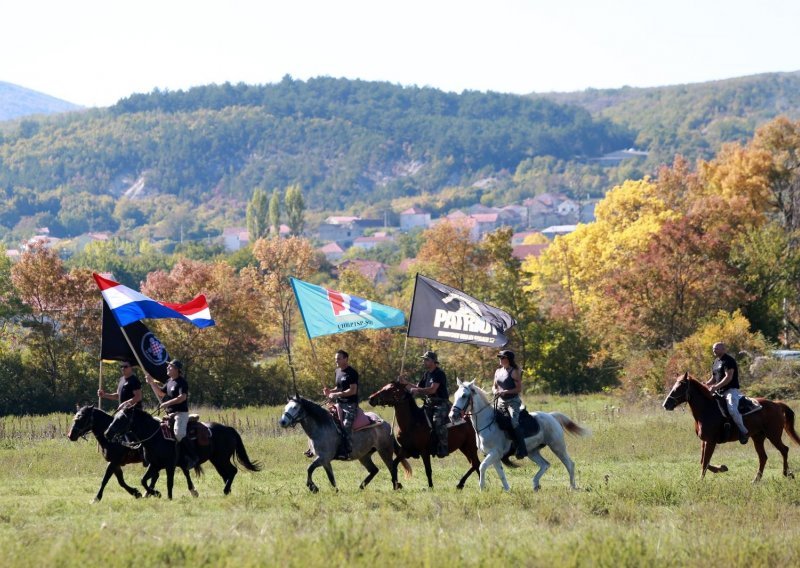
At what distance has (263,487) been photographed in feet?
80.2

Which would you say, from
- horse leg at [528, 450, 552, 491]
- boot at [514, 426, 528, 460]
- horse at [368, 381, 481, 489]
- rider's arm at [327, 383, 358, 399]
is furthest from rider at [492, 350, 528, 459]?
rider's arm at [327, 383, 358, 399]

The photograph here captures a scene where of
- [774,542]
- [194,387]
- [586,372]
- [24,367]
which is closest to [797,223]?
[586,372]

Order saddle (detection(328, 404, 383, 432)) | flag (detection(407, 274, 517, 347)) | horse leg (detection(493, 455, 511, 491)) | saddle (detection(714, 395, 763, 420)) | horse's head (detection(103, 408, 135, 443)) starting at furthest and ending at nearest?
flag (detection(407, 274, 517, 347)), saddle (detection(714, 395, 763, 420)), saddle (detection(328, 404, 383, 432)), horse leg (detection(493, 455, 511, 491)), horse's head (detection(103, 408, 135, 443))

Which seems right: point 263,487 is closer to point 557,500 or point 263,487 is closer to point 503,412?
point 503,412

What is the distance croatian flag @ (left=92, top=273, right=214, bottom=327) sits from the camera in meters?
24.8

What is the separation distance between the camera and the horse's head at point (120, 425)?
838 inches

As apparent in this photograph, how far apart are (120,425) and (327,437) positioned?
3.64m

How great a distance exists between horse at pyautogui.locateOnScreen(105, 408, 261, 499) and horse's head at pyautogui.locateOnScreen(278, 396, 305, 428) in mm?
1631

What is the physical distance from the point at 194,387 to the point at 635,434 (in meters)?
32.2

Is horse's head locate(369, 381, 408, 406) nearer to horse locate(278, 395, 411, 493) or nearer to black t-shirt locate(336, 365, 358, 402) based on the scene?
black t-shirt locate(336, 365, 358, 402)

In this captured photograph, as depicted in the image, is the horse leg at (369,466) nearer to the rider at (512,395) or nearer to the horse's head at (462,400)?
the horse's head at (462,400)

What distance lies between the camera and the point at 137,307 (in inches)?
989

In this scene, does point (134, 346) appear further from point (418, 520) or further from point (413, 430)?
point (418, 520)

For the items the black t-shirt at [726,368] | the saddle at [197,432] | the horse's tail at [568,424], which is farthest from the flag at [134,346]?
the black t-shirt at [726,368]
